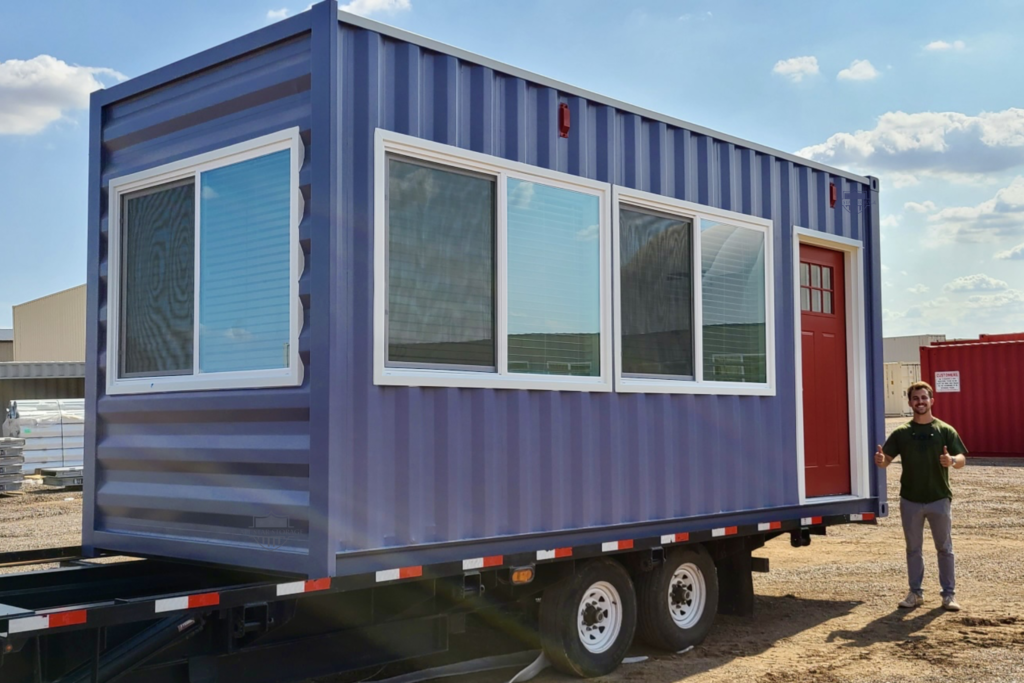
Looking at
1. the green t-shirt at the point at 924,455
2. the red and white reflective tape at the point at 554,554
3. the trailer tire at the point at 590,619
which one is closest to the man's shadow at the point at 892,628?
the green t-shirt at the point at 924,455

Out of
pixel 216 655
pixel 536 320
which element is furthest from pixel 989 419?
pixel 216 655

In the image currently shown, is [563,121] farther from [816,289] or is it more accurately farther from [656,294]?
[816,289]

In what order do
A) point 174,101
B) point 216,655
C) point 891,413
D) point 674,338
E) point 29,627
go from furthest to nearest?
1. point 891,413
2. point 674,338
3. point 174,101
4. point 216,655
5. point 29,627

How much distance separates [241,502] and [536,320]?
1.97 m

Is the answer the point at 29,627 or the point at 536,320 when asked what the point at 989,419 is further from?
the point at 29,627

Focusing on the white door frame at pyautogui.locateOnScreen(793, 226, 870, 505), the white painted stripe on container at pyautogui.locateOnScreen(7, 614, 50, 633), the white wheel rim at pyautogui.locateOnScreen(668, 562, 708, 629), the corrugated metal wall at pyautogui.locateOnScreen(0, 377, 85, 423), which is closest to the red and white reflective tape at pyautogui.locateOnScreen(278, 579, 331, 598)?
the white painted stripe on container at pyautogui.locateOnScreen(7, 614, 50, 633)

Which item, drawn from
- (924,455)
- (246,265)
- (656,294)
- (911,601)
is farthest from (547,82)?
(911,601)

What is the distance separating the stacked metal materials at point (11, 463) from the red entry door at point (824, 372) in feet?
50.2

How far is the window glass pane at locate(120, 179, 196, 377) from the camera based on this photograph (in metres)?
5.96

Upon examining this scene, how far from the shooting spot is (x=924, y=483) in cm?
853

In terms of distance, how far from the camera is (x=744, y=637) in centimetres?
766

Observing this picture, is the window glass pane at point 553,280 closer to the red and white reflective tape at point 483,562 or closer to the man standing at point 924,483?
the red and white reflective tape at point 483,562

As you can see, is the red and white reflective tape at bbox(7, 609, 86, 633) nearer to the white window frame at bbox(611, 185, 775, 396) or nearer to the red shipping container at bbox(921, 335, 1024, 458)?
the white window frame at bbox(611, 185, 775, 396)

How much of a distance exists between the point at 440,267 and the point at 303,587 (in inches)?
72.1
